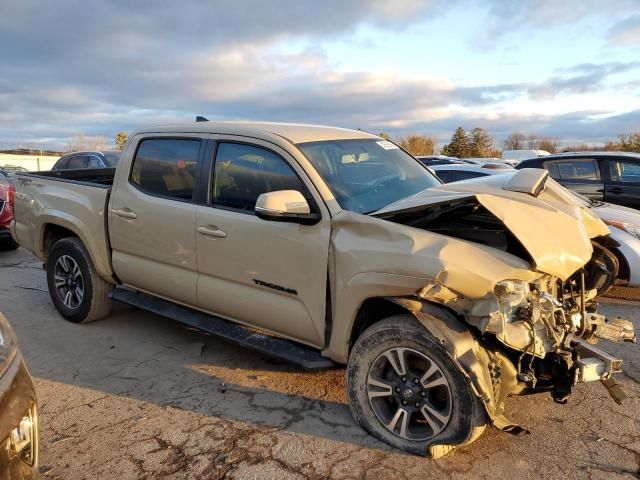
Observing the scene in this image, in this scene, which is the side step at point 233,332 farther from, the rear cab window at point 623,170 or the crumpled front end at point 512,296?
the rear cab window at point 623,170

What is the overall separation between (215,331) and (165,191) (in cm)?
126

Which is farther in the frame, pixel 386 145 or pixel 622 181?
pixel 622 181

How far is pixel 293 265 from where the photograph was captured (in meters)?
3.34

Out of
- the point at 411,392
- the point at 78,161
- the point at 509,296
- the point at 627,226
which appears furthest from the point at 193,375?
the point at 78,161

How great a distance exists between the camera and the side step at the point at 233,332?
11.1ft

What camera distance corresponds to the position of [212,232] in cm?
375

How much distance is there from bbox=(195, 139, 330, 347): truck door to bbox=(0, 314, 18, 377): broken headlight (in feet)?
5.07

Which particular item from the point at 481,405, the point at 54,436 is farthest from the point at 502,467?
the point at 54,436

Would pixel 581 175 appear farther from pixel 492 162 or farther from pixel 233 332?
pixel 492 162

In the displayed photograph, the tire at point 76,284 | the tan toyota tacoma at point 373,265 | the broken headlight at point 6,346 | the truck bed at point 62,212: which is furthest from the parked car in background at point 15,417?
the tire at point 76,284

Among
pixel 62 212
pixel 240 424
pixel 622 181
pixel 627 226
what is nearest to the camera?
pixel 240 424

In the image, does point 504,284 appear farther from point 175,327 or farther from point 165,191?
point 175,327

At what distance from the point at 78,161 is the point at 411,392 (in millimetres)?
13805

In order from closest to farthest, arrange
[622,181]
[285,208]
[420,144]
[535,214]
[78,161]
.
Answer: [535,214] < [285,208] < [622,181] < [78,161] < [420,144]
